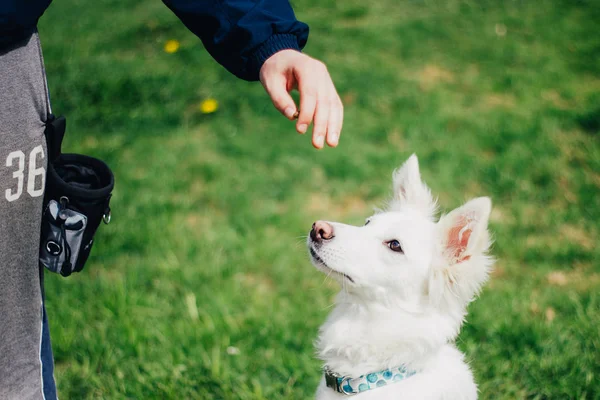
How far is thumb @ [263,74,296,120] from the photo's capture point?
1.62 m

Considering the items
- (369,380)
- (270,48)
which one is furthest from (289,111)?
(369,380)

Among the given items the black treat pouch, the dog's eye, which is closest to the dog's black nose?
the dog's eye

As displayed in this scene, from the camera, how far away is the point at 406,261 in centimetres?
206

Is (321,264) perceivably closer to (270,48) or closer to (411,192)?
(411,192)

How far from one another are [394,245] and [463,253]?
0.26 meters

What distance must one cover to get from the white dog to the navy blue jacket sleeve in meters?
0.64

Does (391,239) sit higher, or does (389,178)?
(391,239)

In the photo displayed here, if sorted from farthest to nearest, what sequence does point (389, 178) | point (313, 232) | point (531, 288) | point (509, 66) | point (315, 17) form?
point (315, 17), point (509, 66), point (389, 178), point (531, 288), point (313, 232)

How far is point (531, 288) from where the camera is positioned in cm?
329

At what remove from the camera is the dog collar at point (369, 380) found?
6.71ft

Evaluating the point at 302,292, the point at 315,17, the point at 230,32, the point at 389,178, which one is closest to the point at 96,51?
the point at 315,17

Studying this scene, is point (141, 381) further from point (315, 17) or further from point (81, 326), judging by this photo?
point (315, 17)

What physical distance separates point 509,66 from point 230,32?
15.7ft

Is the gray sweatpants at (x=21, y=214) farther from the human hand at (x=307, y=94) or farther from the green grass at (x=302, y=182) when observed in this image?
the green grass at (x=302, y=182)
